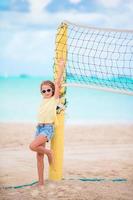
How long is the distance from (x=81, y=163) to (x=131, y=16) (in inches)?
75.4

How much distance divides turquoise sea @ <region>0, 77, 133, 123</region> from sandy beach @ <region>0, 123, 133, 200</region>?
1.96 feet

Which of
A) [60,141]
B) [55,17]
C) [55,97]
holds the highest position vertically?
[55,17]

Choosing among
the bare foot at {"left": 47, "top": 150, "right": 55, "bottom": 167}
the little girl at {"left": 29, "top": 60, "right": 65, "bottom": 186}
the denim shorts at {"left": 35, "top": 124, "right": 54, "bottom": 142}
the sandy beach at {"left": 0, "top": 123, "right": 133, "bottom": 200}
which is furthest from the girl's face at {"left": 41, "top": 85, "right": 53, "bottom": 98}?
the sandy beach at {"left": 0, "top": 123, "right": 133, "bottom": 200}

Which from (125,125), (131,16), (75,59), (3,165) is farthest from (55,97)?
(125,125)

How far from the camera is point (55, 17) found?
509 centimetres

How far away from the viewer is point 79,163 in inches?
157

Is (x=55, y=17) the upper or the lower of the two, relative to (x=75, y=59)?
upper

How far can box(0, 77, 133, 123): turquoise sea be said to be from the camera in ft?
21.7

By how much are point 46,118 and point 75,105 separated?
4.75m

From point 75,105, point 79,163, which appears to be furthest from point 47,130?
point 75,105

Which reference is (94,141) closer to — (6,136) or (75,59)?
(6,136)

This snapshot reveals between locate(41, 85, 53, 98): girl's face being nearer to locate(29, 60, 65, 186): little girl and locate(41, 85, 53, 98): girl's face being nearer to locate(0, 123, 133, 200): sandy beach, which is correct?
locate(29, 60, 65, 186): little girl

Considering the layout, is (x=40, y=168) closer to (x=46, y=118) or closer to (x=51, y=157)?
(x=51, y=157)

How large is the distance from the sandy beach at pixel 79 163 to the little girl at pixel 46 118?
178 millimetres
